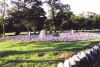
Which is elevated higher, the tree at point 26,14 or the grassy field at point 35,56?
the tree at point 26,14

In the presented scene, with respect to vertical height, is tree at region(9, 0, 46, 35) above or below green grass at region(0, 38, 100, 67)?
above

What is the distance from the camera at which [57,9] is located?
33.0 meters

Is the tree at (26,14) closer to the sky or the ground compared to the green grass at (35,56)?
closer to the sky

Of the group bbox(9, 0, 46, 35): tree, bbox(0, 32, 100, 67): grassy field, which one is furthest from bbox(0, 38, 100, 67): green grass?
bbox(9, 0, 46, 35): tree

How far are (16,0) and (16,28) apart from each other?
7924 mm

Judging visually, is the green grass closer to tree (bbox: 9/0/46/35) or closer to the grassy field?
the grassy field

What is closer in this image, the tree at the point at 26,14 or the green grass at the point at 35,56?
the green grass at the point at 35,56

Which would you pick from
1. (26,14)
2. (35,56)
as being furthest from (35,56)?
(26,14)

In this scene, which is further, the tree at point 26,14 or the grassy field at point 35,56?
the tree at point 26,14

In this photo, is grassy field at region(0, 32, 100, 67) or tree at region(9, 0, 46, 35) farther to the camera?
tree at region(9, 0, 46, 35)

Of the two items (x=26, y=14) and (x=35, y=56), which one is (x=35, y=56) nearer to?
(x=35, y=56)

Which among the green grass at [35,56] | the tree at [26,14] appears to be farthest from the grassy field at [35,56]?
the tree at [26,14]

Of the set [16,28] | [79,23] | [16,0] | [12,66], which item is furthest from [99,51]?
[79,23]

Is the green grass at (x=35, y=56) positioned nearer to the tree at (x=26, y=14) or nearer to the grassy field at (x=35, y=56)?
the grassy field at (x=35, y=56)
